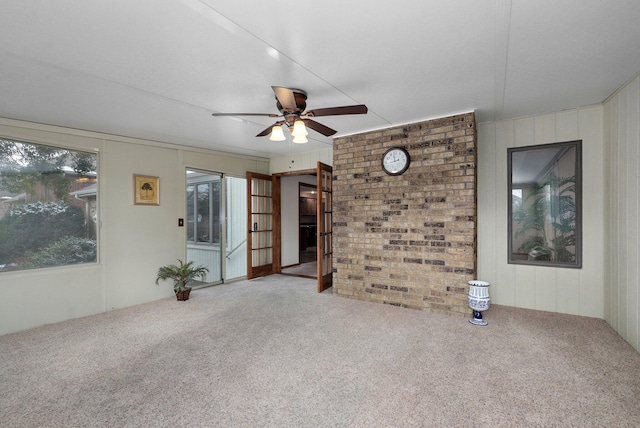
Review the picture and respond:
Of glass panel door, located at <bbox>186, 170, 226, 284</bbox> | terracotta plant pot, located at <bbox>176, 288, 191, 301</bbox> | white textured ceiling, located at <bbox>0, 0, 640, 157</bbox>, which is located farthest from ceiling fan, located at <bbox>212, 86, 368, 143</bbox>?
glass panel door, located at <bbox>186, 170, 226, 284</bbox>

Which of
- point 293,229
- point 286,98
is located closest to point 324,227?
point 293,229

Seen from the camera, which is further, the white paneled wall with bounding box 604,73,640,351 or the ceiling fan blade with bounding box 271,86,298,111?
the white paneled wall with bounding box 604,73,640,351

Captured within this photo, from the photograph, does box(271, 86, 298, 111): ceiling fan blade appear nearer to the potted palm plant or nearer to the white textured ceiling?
the white textured ceiling

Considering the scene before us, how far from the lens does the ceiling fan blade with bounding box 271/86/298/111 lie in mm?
2250

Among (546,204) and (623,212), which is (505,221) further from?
(623,212)

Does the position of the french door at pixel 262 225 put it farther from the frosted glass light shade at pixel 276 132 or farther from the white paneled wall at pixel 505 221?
the white paneled wall at pixel 505 221

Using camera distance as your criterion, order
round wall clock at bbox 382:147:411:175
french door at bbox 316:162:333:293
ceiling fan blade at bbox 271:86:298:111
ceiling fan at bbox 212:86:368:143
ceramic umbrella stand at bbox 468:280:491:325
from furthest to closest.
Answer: french door at bbox 316:162:333:293 → round wall clock at bbox 382:147:411:175 → ceramic umbrella stand at bbox 468:280:491:325 → ceiling fan at bbox 212:86:368:143 → ceiling fan blade at bbox 271:86:298:111

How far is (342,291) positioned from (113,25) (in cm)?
381

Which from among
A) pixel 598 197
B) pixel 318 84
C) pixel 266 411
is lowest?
pixel 266 411

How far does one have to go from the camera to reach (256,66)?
2.42 meters

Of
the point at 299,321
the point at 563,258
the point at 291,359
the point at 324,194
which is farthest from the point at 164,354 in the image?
the point at 563,258

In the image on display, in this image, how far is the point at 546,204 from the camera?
3.78 meters

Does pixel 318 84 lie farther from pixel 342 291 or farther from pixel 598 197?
pixel 598 197

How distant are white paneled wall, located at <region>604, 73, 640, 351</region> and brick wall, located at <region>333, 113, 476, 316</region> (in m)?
1.28
